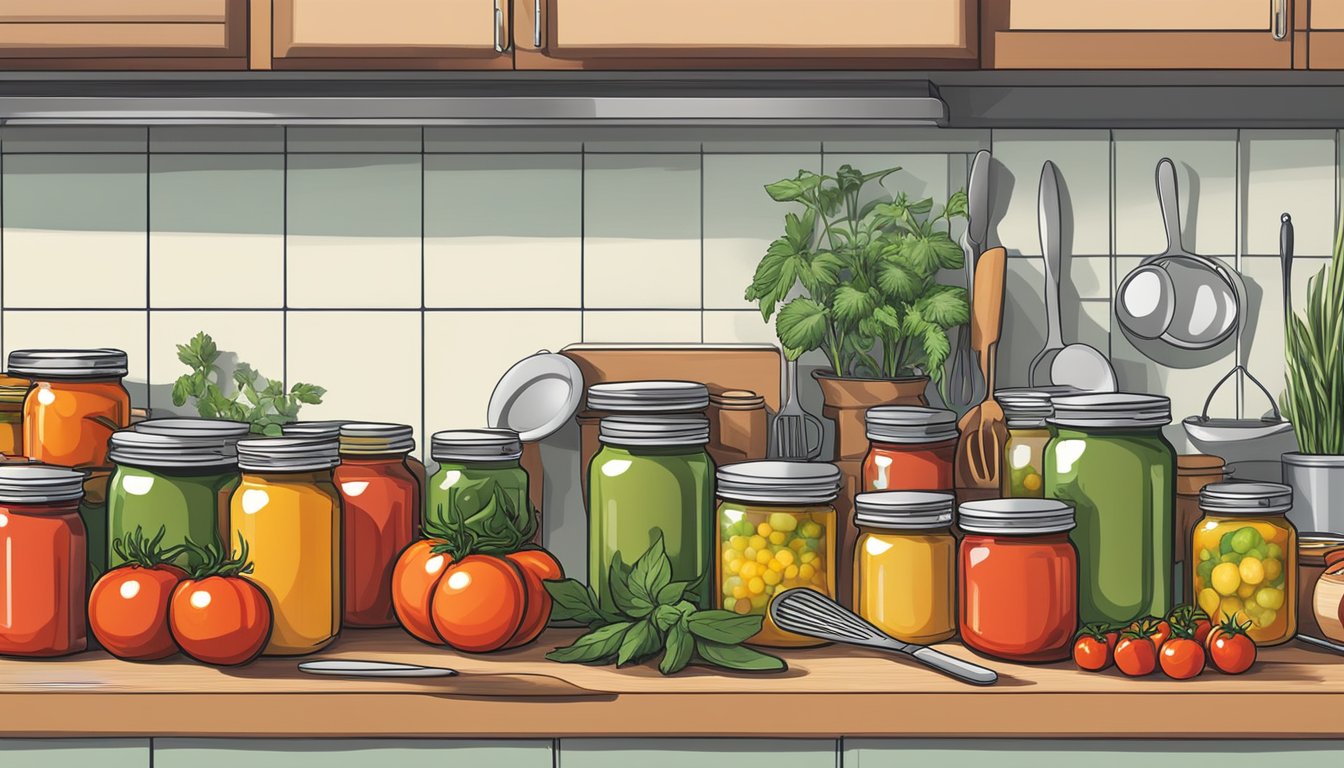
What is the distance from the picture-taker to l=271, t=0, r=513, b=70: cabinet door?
4.26ft

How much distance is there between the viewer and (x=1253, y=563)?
1.27 metres

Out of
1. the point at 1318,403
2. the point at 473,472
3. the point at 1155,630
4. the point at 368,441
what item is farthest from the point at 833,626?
the point at 1318,403

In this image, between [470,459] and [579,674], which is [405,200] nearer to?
[470,459]

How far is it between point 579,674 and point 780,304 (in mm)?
671

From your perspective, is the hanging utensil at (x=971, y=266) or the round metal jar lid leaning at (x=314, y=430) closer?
the round metal jar lid leaning at (x=314, y=430)

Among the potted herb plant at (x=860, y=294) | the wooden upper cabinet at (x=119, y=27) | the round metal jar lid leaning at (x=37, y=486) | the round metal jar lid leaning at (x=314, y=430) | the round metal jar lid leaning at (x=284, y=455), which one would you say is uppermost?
the wooden upper cabinet at (x=119, y=27)

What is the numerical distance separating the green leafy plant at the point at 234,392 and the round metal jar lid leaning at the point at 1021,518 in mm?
876

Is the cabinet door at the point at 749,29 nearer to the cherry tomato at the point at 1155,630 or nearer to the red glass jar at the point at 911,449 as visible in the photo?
the red glass jar at the point at 911,449

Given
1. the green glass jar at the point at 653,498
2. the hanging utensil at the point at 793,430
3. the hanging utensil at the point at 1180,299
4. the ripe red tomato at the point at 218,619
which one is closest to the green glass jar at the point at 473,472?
the green glass jar at the point at 653,498

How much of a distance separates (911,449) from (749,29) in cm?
52

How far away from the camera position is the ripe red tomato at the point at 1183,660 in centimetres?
115

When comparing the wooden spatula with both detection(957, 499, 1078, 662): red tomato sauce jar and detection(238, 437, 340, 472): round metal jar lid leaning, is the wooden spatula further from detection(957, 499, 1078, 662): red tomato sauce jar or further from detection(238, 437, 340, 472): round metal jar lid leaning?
detection(238, 437, 340, 472): round metal jar lid leaning

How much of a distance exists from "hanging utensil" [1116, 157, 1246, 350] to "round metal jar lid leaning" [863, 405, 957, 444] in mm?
436

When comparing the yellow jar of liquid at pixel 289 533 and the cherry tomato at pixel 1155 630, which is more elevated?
the yellow jar of liquid at pixel 289 533
